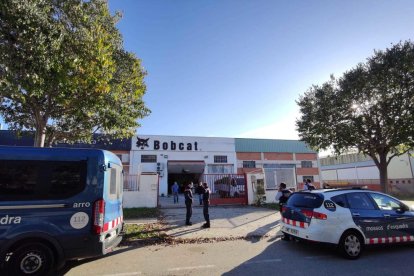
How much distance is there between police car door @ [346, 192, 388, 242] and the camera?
693cm

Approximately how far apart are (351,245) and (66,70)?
27.2 ft

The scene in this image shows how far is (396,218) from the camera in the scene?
289 inches

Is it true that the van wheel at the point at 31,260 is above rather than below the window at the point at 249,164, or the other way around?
below

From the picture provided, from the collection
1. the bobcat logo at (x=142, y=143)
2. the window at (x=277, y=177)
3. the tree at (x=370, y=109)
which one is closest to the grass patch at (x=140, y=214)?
the window at (x=277, y=177)

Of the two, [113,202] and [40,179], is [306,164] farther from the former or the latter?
[40,179]

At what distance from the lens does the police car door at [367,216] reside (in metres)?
6.93

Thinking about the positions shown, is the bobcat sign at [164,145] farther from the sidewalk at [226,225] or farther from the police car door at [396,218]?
the police car door at [396,218]

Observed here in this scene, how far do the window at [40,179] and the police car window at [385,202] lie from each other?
23.2ft

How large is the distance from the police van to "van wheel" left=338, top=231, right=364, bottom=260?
518 centimetres

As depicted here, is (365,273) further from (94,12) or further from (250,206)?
(250,206)

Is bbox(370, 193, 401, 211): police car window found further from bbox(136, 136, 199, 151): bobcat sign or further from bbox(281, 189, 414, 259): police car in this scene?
bbox(136, 136, 199, 151): bobcat sign

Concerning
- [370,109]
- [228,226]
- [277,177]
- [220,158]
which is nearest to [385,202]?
[228,226]

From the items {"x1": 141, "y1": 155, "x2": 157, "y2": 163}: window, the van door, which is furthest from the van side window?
{"x1": 141, "y1": 155, "x2": 157, "y2": 163}: window

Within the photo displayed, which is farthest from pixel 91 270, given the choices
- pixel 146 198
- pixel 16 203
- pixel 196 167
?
pixel 196 167
